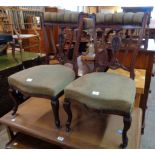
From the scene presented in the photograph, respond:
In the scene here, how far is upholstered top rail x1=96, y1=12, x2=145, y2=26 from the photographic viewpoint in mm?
1179

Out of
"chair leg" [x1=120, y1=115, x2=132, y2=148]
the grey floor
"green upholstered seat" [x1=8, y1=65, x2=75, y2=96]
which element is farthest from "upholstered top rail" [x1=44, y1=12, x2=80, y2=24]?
the grey floor

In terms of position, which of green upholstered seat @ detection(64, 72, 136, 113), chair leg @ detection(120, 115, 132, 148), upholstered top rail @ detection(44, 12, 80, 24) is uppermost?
upholstered top rail @ detection(44, 12, 80, 24)

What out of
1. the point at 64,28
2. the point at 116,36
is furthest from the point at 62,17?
the point at 116,36

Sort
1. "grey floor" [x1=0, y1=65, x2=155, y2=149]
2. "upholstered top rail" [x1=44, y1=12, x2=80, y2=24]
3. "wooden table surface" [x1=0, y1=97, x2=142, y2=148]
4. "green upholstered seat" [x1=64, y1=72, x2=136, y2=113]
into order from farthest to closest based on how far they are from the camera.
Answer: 1. "grey floor" [x1=0, y1=65, x2=155, y2=149]
2. "upholstered top rail" [x1=44, y1=12, x2=80, y2=24]
3. "wooden table surface" [x1=0, y1=97, x2=142, y2=148]
4. "green upholstered seat" [x1=64, y1=72, x2=136, y2=113]

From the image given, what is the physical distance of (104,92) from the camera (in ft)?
3.30

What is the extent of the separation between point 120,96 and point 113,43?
0.47m

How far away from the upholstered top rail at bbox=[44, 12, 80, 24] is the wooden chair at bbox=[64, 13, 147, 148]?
0.60 feet

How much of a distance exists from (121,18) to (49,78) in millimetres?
647

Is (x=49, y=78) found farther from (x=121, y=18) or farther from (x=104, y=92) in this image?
(x=121, y=18)

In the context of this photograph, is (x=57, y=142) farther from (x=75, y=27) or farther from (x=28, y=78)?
(x=75, y=27)

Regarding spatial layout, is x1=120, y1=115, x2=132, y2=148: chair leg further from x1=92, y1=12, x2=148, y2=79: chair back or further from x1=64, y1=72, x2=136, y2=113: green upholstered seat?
x1=92, y1=12, x2=148, y2=79: chair back

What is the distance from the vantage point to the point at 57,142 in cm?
113

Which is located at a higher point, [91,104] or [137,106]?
[91,104]
